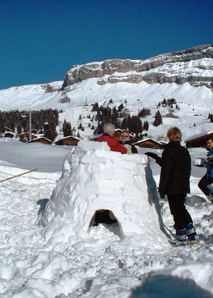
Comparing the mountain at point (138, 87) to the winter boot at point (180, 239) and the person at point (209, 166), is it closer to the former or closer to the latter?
the person at point (209, 166)

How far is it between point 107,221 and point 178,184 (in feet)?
5.71

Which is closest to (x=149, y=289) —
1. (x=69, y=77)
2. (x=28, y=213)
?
(x=28, y=213)

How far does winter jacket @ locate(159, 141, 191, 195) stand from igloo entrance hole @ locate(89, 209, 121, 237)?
106cm

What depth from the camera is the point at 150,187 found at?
539 centimetres

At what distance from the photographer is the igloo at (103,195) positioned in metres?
4.56

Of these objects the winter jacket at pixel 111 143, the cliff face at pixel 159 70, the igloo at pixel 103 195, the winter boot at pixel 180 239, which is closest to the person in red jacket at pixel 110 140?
the winter jacket at pixel 111 143

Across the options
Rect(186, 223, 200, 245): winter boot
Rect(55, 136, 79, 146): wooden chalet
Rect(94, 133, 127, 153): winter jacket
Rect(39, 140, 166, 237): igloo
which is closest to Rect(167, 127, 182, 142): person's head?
Rect(39, 140, 166, 237): igloo

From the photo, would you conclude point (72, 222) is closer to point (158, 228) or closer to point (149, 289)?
point (158, 228)

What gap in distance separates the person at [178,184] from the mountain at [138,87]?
82.6 meters

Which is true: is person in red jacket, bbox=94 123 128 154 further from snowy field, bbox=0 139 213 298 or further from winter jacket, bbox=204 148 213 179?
winter jacket, bbox=204 148 213 179

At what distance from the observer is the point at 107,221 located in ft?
18.2

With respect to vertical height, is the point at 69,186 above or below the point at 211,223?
above

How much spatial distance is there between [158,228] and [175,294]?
188cm

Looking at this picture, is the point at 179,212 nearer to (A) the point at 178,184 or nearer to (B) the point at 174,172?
(A) the point at 178,184
